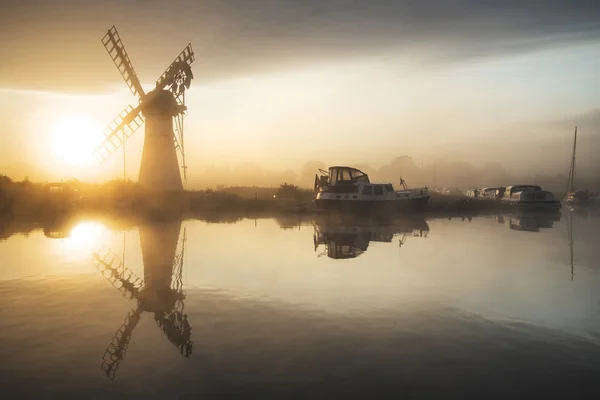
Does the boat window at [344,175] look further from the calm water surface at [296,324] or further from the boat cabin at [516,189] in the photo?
the boat cabin at [516,189]

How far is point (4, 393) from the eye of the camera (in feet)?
23.5

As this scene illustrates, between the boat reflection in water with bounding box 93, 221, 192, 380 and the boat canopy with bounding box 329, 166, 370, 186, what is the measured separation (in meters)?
28.1

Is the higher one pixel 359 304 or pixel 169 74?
pixel 169 74

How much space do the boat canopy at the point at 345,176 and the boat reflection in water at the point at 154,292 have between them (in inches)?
1107

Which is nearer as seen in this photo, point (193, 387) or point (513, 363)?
point (193, 387)

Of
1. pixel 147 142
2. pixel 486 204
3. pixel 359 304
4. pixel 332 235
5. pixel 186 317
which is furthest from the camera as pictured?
pixel 486 204

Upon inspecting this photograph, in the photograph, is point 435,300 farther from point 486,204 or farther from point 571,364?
point 486,204

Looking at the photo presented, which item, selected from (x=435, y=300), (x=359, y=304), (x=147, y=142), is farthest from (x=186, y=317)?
(x=147, y=142)

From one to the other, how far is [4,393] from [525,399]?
854cm

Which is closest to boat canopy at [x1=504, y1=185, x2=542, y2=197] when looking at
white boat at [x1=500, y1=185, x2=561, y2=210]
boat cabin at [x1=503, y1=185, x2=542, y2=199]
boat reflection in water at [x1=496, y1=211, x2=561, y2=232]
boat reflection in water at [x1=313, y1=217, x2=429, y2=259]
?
boat cabin at [x1=503, y1=185, x2=542, y2=199]

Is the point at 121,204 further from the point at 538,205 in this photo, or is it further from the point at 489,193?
the point at 489,193

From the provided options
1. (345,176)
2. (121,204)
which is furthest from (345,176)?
(121,204)

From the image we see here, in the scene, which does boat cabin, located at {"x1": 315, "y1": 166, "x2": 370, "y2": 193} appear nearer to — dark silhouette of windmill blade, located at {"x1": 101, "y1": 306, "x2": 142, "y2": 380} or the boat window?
the boat window

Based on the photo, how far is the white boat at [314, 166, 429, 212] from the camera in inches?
1924
